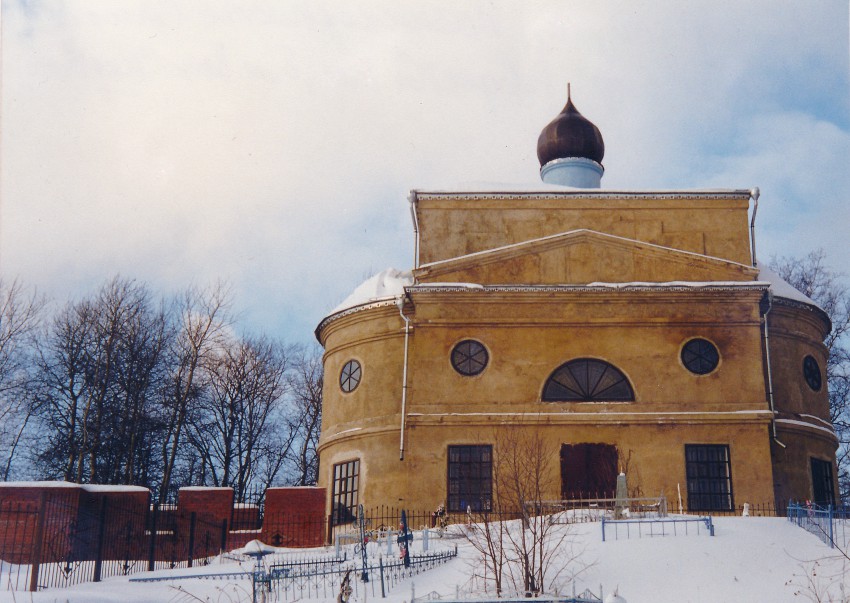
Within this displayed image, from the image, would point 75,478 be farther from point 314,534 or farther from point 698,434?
point 698,434

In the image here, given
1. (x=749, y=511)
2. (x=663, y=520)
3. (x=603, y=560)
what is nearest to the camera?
(x=603, y=560)

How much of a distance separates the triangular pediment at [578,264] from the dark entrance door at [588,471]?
4169mm

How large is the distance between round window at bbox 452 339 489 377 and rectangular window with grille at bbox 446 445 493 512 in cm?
192

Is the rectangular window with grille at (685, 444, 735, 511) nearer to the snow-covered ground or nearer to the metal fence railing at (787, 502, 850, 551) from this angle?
the metal fence railing at (787, 502, 850, 551)

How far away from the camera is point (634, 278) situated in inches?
1026

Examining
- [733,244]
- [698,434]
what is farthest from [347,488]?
[733,244]

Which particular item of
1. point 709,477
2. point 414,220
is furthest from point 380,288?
point 709,477

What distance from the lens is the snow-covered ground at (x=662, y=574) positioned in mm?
15852

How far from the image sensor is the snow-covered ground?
15.9m

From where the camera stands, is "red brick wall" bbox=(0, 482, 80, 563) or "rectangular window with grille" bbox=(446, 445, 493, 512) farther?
"rectangular window with grille" bbox=(446, 445, 493, 512)

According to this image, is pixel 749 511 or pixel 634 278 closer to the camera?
pixel 749 511

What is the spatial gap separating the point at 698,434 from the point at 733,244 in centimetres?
544

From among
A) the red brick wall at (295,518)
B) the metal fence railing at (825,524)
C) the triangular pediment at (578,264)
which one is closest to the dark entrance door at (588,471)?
the triangular pediment at (578,264)

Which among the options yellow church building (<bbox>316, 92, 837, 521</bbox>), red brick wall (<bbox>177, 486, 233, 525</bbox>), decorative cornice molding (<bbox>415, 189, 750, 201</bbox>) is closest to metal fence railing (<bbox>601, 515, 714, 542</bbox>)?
yellow church building (<bbox>316, 92, 837, 521</bbox>)
